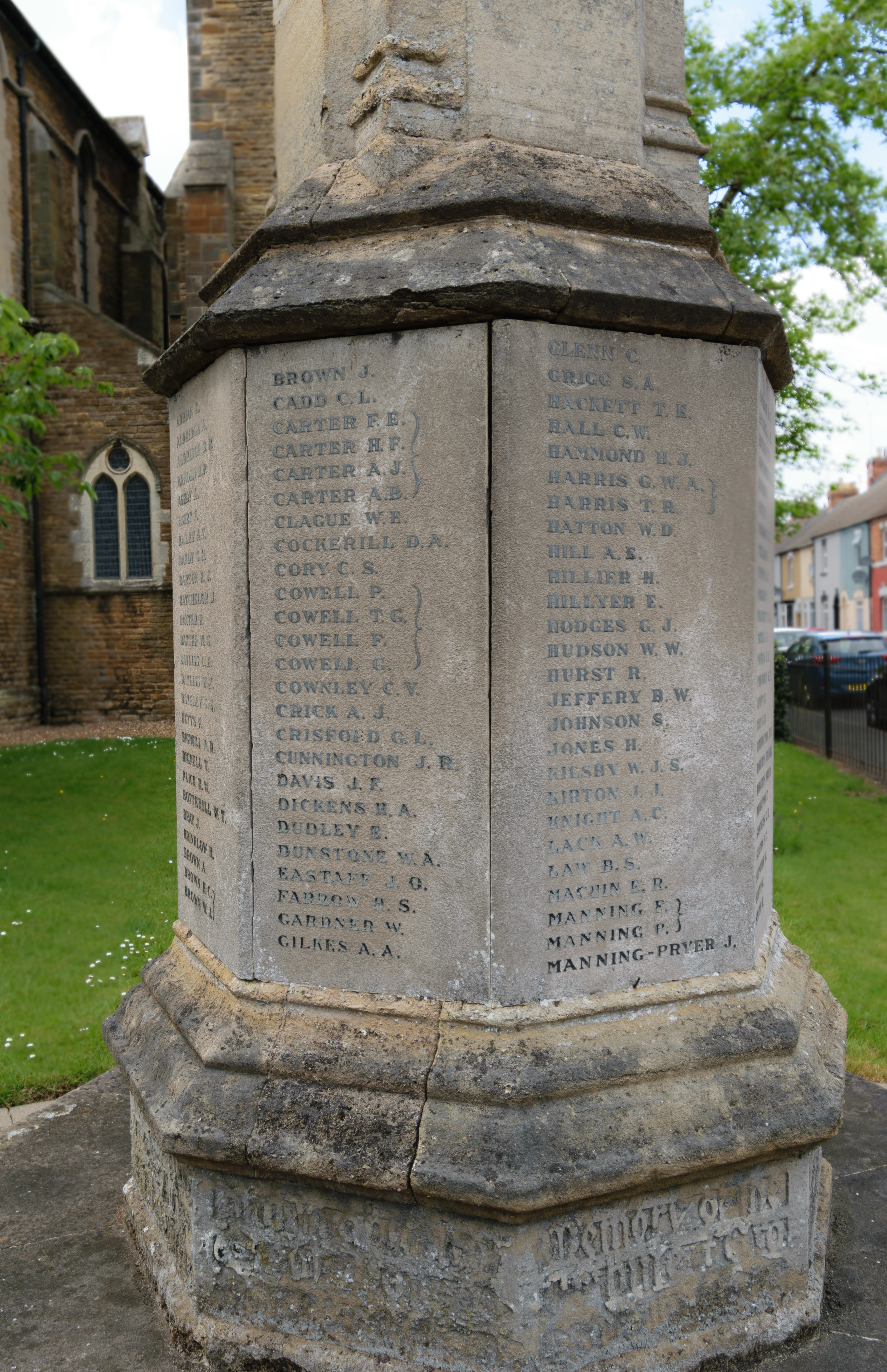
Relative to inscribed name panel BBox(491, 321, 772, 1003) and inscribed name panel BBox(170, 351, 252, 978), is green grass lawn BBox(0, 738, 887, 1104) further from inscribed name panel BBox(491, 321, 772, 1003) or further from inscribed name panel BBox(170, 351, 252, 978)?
inscribed name panel BBox(491, 321, 772, 1003)

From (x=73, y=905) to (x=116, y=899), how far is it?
0.31 meters

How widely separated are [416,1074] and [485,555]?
4.36 feet

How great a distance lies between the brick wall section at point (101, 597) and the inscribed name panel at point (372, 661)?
55.6 ft

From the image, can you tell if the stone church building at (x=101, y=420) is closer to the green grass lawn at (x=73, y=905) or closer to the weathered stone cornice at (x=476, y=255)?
the green grass lawn at (x=73, y=905)

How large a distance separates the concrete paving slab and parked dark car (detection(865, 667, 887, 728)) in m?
12.0

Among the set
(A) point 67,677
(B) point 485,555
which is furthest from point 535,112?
(A) point 67,677

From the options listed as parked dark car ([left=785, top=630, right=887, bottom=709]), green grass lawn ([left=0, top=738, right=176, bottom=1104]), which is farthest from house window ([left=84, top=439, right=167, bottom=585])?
parked dark car ([left=785, top=630, right=887, bottom=709])

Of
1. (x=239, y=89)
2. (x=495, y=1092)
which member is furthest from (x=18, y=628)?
(x=495, y=1092)

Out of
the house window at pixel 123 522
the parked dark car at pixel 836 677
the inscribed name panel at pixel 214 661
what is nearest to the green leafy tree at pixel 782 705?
the parked dark car at pixel 836 677

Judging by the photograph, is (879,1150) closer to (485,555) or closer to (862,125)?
(485,555)

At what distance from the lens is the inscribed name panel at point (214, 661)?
2836mm

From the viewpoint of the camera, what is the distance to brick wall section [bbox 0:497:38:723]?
1817 centimetres

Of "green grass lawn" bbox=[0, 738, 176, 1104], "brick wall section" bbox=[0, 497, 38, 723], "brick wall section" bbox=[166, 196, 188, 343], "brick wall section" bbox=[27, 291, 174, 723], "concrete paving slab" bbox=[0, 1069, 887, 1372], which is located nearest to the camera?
"concrete paving slab" bbox=[0, 1069, 887, 1372]

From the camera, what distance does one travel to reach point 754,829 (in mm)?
2957
